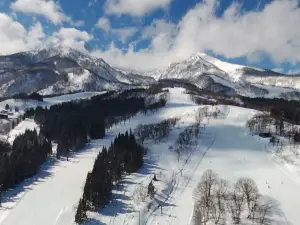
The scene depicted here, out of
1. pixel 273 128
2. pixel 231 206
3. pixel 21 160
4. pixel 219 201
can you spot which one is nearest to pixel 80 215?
pixel 219 201

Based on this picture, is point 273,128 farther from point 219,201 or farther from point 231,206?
point 219,201

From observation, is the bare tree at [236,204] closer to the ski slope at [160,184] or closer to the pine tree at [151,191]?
the ski slope at [160,184]

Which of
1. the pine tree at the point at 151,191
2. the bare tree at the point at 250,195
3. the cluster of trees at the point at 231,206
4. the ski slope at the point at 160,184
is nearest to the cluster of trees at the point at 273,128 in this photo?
the ski slope at the point at 160,184

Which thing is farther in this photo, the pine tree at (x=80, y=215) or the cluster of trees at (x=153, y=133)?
the cluster of trees at (x=153, y=133)

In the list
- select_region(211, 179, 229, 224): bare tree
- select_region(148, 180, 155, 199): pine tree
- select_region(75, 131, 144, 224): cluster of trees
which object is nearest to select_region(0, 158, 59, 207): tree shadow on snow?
select_region(75, 131, 144, 224): cluster of trees

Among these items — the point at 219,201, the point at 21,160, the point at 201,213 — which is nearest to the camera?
the point at 201,213

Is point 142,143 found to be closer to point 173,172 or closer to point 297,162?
point 173,172

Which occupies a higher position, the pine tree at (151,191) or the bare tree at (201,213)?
the pine tree at (151,191)
